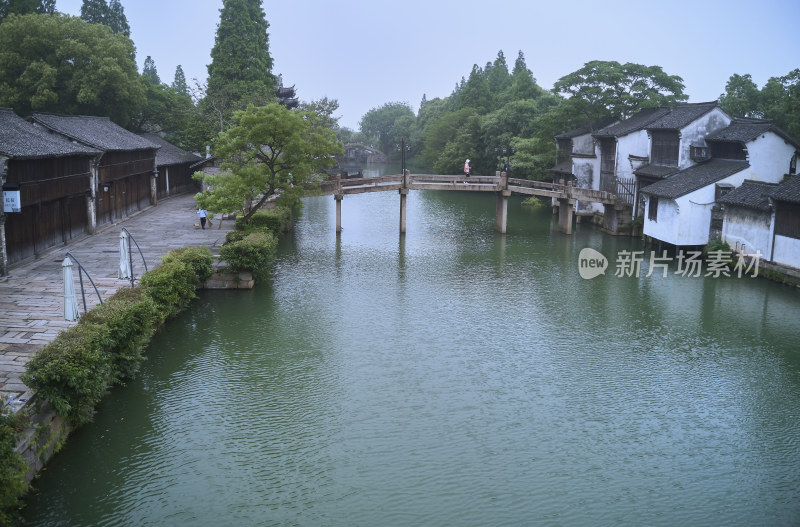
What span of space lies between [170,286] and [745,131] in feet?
97.9

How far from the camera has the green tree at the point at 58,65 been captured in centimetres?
4406

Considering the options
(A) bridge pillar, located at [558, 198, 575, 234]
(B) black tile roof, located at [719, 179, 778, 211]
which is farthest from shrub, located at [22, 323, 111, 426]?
(A) bridge pillar, located at [558, 198, 575, 234]

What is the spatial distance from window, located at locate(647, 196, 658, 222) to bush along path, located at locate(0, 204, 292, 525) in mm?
26578

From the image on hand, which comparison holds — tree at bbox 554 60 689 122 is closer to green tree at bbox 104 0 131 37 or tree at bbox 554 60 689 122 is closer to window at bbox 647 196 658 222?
window at bbox 647 196 658 222

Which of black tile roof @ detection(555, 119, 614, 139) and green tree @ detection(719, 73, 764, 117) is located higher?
green tree @ detection(719, 73, 764, 117)

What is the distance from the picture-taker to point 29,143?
2589 centimetres

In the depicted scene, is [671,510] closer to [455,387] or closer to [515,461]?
[515,461]

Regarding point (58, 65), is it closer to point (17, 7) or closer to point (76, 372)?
point (17, 7)

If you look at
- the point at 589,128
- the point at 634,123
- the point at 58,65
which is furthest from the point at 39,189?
the point at 589,128

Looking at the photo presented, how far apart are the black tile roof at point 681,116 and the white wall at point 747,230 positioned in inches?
260

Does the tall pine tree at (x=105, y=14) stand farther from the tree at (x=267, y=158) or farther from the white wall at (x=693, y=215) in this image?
the white wall at (x=693, y=215)

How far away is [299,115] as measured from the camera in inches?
1324

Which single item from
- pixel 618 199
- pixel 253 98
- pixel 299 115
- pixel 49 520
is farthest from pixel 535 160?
pixel 49 520

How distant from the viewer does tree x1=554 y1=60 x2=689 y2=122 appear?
162 ft
